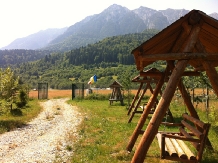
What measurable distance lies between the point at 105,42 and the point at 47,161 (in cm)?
18352

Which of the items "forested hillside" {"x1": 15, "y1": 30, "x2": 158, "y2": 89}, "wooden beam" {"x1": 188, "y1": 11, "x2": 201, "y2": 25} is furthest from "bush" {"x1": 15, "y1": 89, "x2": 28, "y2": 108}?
"forested hillside" {"x1": 15, "y1": 30, "x2": 158, "y2": 89}

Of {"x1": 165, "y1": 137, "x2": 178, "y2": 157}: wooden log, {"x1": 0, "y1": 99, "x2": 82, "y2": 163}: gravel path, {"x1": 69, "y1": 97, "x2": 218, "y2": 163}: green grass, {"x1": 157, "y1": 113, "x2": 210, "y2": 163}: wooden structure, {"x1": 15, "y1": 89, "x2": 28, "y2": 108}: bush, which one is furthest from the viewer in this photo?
{"x1": 15, "y1": 89, "x2": 28, "y2": 108}: bush

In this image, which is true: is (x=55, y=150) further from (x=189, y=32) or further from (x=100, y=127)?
(x=189, y=32)

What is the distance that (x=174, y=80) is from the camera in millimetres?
5168

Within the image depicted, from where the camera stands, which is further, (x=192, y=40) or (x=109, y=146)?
(x=109, y=146)

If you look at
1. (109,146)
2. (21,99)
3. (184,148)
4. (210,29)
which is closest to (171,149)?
(184,148)

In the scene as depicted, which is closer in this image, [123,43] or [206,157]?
[206,157]

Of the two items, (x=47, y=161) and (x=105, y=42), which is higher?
(x=105, y=42)

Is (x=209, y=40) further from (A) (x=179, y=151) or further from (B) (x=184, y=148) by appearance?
(A) (x=179, y=151)

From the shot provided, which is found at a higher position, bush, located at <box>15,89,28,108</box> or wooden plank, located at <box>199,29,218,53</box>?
wooden plank, located at <box>199,29,218,53</box>

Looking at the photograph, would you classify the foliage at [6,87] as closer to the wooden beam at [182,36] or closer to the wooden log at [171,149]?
the wooden log at [171,149]

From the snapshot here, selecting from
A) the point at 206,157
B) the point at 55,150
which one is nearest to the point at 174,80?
the point at 206,157

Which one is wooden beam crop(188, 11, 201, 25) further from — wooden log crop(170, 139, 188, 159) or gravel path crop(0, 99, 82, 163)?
gravel path crop(0, 99, 82, 163)

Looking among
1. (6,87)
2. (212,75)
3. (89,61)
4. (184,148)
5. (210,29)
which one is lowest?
(184,148)
